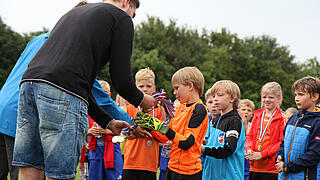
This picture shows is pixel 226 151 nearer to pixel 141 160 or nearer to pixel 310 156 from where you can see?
pixel 310 156

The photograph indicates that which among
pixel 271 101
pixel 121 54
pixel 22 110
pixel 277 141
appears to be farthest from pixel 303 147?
pixel 22 110

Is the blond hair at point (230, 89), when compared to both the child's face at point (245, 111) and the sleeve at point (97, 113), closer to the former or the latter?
the sleeve at point (97, 113)

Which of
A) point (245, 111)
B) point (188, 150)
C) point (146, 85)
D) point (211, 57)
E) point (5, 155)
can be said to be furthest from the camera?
point (211, 57)

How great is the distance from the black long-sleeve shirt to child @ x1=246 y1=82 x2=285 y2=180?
3668 millimetres

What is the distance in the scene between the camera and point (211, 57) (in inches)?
1555

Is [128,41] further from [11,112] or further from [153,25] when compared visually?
[153,25]

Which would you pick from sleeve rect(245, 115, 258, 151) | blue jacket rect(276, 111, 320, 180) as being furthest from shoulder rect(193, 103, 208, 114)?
sleeve rect(245, 115, 258, 151)

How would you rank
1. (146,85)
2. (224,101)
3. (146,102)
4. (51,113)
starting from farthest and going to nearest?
(146,85) < (224,101) < (146,102) < (51,113)

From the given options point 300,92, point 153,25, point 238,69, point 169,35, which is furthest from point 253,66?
point 300,92

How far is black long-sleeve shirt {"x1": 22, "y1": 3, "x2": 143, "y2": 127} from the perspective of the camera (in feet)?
7.36

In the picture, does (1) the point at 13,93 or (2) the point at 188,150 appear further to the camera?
(2) the point at 188,150

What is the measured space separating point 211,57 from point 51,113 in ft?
126

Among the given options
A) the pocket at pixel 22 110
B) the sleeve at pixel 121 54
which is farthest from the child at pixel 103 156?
the pocket at pixel 22 110

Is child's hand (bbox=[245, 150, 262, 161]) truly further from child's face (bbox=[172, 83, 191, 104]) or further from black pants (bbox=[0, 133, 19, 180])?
black pants (bbox=[0, 133, 19, 180])
